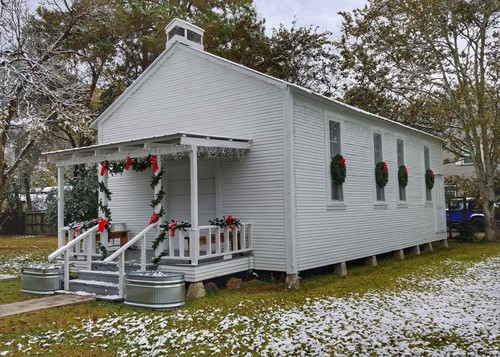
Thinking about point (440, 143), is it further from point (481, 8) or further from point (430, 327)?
point (430, 327)

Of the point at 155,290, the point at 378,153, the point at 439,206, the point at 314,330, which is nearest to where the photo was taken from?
the point at 314,330

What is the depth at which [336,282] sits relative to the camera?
35.3ft

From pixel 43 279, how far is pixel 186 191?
12.7 ft

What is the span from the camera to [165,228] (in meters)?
9.28

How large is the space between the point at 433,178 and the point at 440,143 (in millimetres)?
2212

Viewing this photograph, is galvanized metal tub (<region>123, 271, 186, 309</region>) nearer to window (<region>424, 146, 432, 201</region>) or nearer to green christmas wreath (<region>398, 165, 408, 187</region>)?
green christmas wreath (<region>398, 165, 408, 187</region>)

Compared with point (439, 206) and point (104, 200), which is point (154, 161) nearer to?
point (104, 200)

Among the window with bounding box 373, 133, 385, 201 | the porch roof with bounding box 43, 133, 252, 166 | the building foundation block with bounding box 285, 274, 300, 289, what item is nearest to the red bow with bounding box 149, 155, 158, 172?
the porch roof with bounding box 43, 133, 252, 166

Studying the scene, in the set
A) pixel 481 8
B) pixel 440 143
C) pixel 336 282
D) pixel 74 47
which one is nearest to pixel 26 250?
pixel 74 47

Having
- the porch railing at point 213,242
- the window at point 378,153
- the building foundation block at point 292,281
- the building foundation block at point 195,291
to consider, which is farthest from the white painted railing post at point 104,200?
the window at point 378,153

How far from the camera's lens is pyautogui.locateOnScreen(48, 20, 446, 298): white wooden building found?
9.93 meters

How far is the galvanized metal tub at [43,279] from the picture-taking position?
930cm

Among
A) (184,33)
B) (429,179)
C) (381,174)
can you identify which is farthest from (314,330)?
(429,179)

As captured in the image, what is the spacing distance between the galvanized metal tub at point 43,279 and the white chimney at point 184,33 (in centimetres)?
627
